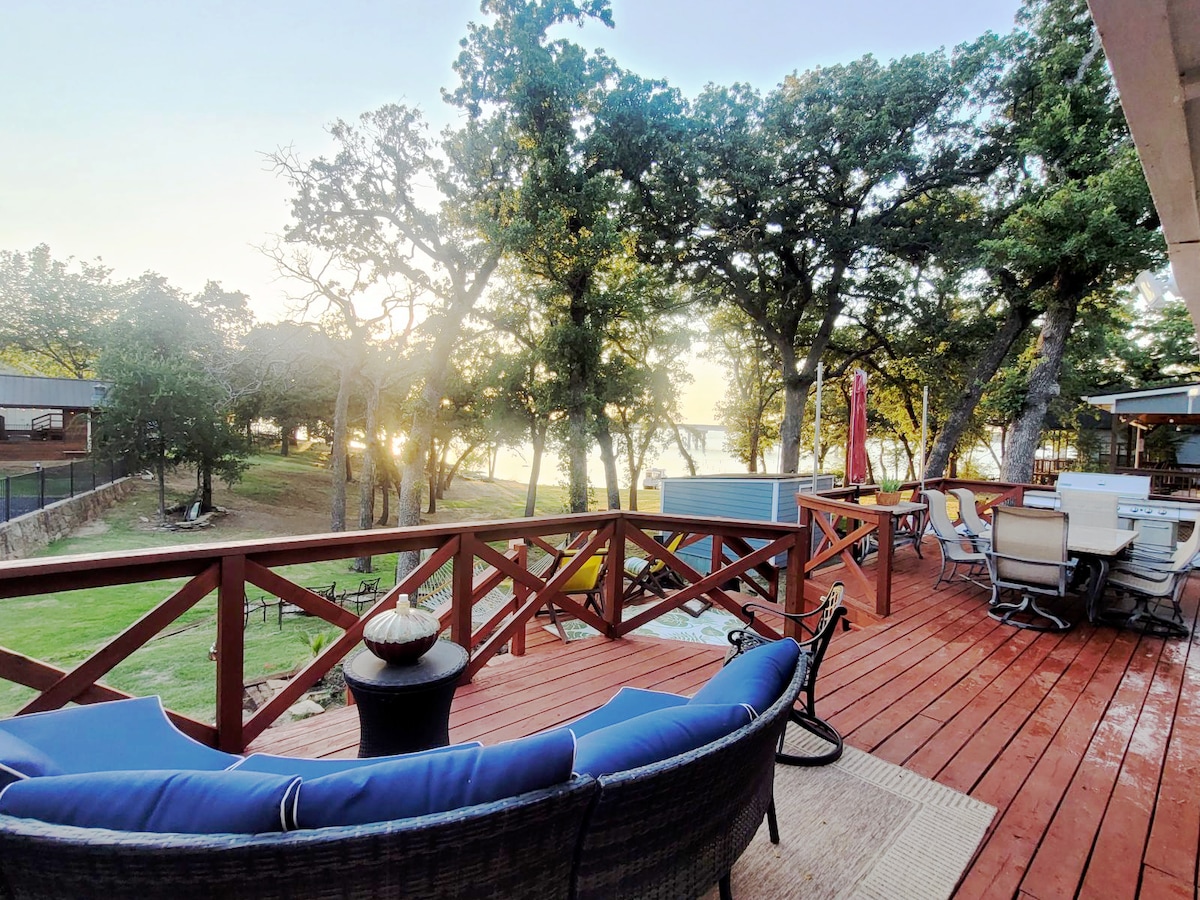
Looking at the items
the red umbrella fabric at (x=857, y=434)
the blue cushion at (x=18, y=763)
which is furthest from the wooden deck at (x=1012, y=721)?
the red umbrella fabric at (x=857, y=434)

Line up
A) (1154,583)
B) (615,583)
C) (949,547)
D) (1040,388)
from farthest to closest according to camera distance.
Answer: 1. (1040,388)
2. (949,547)
3. (1154,583)
4. (615,583)

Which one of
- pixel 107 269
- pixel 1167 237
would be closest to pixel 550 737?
pixel 1167 237

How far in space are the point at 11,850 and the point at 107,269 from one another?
120ft

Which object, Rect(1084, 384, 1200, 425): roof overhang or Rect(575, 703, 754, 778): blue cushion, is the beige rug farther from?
Rect(1084, 384, 1200, 425): roof overhang

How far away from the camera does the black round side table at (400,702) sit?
1886mm

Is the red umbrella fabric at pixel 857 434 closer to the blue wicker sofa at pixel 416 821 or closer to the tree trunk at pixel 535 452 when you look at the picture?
the blue wicker sofa at pixel 416 821

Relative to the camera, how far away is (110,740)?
1623mm

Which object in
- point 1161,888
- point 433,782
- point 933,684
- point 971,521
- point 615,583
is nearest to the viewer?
point 433,782

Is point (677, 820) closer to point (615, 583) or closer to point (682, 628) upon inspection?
point (615, 583)

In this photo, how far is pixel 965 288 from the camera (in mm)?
12094

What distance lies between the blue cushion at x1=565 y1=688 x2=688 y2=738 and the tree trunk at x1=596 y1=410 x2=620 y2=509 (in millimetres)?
13227

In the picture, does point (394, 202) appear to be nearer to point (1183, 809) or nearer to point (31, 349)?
point (1183, 809)

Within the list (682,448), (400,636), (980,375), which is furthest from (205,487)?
(980,375)

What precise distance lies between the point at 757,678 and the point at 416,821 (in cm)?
106
